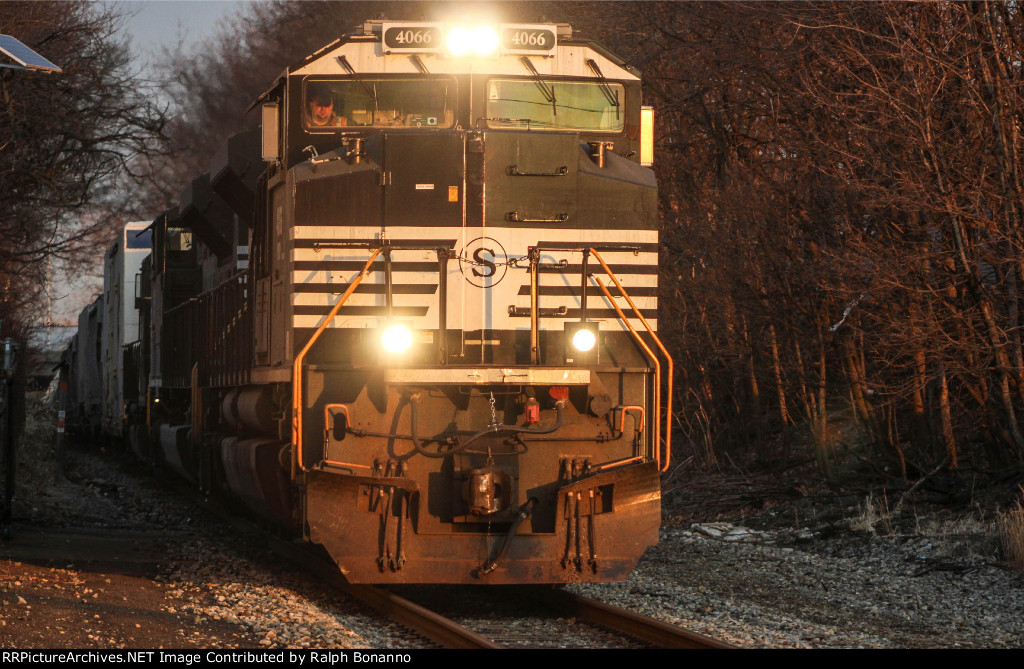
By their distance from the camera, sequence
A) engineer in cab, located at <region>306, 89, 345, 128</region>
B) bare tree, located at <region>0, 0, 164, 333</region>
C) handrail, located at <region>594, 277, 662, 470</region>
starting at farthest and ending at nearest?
bare tree, located at <region>0, 0, 164, 333</region>
engineer in cab, located at <region>306, 89, 345, 128</region>
handrail, located at <region>594, 277, 662, 470</region>

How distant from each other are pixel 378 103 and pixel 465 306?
1.63 m

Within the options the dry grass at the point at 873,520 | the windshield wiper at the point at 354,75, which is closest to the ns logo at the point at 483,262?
the windshield wiper at the point at 354,75

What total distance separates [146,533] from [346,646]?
729 centimetres

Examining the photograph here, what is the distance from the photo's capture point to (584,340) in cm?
810

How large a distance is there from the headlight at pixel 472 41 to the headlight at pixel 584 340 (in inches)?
83.5

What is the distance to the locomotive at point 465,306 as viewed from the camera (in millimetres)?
A: 7879

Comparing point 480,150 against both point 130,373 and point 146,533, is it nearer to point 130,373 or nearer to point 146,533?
point 146,533

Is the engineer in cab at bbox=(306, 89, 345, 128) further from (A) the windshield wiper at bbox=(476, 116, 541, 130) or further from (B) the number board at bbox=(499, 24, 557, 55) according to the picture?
(B) the number board at bbox=(499, 24, 557, 55)

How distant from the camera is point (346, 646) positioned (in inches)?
268

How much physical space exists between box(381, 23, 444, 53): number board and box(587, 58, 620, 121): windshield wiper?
1.08 meters

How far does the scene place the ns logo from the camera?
8.33m

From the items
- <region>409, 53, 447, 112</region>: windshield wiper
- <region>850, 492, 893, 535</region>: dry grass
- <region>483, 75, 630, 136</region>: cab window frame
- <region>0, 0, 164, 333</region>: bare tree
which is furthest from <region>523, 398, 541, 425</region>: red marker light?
<region>0, 0, 164, 333</region>: bare tree

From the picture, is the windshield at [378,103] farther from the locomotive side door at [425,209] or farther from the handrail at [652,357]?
the handrail at [652,357]
